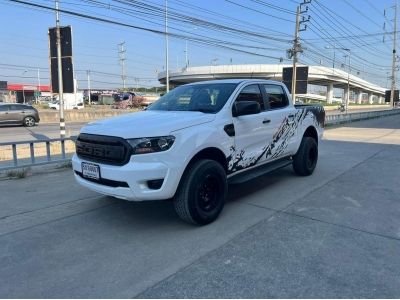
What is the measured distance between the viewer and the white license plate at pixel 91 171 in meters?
4.36

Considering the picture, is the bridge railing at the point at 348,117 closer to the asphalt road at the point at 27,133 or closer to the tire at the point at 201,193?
the asphalt road at the point at 27,133

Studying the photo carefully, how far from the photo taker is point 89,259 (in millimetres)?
3727

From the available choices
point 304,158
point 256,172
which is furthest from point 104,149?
point 304,158

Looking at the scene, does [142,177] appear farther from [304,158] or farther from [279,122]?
[304,158]

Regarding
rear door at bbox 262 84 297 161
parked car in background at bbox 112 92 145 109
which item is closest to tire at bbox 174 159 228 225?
rear door at bbox 262 84 297 161

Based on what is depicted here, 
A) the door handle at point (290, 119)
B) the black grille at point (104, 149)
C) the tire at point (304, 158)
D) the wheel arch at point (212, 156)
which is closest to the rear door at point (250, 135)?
the wheel arch at point (212, 156)

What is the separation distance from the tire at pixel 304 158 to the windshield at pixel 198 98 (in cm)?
249

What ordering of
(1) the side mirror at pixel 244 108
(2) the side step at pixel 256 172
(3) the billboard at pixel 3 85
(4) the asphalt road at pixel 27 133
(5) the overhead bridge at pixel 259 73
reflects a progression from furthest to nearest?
(5) the overhead bridge at pixel 259 73 < (3) the billboard at pixel 3 85 < (4) the asphalt road at pixel 27 133 < (2) the side step at pixel 256 172 < (1) the side mirror at pixel 244 108

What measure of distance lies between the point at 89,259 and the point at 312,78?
321 feet

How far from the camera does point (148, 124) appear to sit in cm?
429

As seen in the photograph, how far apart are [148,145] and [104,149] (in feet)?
1.91

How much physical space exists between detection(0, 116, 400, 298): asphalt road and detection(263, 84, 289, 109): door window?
1505mm

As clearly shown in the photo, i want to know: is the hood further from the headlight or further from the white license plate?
the white license plate

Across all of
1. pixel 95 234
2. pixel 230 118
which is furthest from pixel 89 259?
pixel 230 118
